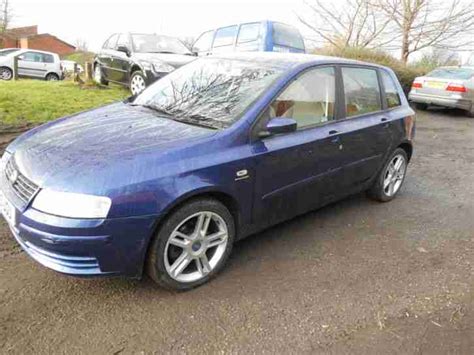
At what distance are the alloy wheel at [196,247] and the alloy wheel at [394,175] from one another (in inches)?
99.0

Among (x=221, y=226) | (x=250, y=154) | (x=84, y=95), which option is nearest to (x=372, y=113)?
(x=250, y=154)

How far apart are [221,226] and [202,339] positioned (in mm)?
Result: 834

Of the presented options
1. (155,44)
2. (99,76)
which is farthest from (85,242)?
(99,76)

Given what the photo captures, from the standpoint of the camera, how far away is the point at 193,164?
8.87 feet

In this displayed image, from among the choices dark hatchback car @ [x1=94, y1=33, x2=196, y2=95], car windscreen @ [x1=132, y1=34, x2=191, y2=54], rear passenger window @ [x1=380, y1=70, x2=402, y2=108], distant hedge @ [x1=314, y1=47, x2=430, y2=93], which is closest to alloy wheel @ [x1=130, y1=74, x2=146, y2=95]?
dark hatchback car @ [x1=94, y1=33, x2=196, y2=95]

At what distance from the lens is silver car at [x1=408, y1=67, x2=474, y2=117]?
11.8m

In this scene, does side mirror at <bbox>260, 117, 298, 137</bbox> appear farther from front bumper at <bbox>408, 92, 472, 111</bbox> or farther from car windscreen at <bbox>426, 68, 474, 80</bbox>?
car windscreen at <bbox>426, 68, 474, 80</bbox>

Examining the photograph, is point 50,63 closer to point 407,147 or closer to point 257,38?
point 257,38

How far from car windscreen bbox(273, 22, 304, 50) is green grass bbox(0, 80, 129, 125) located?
166 inches

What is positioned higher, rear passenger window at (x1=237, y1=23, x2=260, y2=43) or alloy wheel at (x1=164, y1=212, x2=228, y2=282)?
rear passenger window at (x1=237, y1=23, x2=260, y2=43)

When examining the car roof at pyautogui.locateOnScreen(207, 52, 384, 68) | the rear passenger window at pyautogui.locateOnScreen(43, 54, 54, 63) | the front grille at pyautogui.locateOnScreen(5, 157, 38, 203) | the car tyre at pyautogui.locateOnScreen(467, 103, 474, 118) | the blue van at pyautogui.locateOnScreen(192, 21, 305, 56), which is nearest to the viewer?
the front grille at pyautogui.locateOnScreen(5, 157, 38, 203)

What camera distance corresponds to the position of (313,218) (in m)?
4.23

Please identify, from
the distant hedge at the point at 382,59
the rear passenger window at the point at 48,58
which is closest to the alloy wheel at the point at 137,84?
the distant hedge at the point at 382,59

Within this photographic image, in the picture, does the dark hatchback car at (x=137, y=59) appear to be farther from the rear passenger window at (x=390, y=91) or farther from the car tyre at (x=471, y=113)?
the car tyre at (x=471, y=113)
